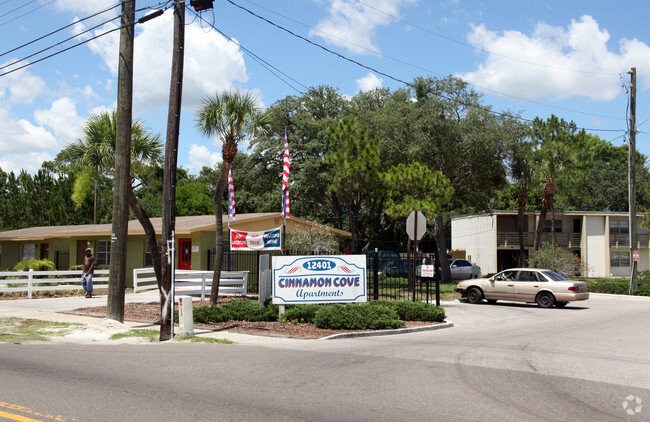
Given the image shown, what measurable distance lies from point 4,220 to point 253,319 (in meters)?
45.5

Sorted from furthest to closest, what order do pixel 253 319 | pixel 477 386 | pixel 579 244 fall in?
1. pixel 579 244
2. pixel 253 319
3. pixel 477 386

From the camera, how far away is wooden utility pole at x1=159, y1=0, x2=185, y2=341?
39.6ft

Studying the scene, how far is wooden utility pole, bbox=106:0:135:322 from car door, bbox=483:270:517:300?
45.9ft

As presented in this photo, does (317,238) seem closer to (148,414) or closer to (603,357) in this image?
(603,357)

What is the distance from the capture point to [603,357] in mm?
10367

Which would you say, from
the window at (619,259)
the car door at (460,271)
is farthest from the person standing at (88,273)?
the window at (619,259)

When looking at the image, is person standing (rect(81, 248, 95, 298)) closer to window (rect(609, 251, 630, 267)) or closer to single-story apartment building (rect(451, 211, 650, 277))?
single-story apartment building (rect(451, 211, 650, 277))

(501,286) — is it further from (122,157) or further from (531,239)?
(531,239)

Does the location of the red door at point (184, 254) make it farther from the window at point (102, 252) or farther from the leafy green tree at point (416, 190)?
the leafy green tree at point (416, 190)

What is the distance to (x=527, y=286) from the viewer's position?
21.2 meters

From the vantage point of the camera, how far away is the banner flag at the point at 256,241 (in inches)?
797

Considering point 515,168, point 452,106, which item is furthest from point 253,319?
point 515,168

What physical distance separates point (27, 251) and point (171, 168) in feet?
95.4

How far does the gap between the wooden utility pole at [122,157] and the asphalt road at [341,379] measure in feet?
8.28
